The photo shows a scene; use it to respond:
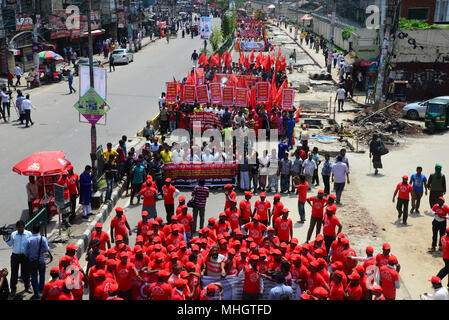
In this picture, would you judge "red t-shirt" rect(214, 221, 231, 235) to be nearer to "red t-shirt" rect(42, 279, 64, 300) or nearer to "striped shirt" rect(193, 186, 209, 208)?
"striped shirt" rect(193, 186, 209, 208)

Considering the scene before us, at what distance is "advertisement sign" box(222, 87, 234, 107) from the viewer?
70.4ft

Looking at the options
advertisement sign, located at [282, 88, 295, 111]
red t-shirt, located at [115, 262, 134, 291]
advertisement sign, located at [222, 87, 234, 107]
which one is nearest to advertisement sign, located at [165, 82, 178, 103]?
advertisement sign, located at [222, 87, 234, 107]

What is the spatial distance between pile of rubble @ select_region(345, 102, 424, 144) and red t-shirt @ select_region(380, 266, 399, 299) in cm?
1379

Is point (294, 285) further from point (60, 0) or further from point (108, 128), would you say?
point (60, 0)

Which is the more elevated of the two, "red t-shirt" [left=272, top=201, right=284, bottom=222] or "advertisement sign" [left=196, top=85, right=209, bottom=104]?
"advertisement sign" [left=196, top=85, right=209, bottom=104]

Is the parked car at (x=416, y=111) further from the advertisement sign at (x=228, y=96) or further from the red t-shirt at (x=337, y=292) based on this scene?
the red t-shirt at (x=337, y=292)

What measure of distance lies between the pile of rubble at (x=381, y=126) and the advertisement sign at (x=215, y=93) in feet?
20.1

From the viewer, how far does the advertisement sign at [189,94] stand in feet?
70.1

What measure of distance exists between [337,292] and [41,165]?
→ 7.87 m

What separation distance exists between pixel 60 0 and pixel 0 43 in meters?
10.2

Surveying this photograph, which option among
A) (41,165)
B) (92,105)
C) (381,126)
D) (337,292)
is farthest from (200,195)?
(381,126)

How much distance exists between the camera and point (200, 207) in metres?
12.7

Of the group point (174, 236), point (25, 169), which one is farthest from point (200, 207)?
point (25, 169)

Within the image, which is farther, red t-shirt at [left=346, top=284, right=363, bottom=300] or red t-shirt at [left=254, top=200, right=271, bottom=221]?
red t-shirt at [left=254, top=200, right=271, bottom=221]
